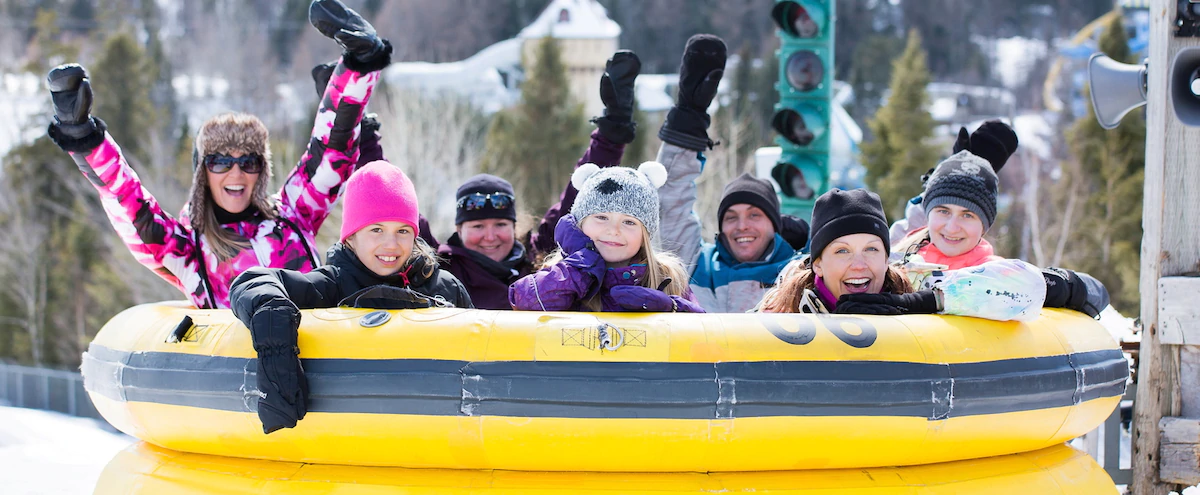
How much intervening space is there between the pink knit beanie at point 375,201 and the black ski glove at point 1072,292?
2273mm

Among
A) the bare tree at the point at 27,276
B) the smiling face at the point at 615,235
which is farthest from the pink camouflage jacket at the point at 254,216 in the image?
the bare tree at the point at 27,276

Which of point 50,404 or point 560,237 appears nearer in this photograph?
point 560,237

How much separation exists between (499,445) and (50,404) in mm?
19224

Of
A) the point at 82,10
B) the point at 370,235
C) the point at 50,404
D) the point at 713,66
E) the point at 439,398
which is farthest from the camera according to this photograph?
the point at 82,10

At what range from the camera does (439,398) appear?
285cm

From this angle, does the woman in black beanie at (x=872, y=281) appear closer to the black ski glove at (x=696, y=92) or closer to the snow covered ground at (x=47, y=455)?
the black ski glove at (x=696, y=92)

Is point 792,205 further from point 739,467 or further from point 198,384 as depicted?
point 198,384

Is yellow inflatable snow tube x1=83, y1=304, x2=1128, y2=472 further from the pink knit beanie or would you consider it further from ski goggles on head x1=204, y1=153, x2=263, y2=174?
ski goggles on head x1=204, y1=153, x2=263, y2=174

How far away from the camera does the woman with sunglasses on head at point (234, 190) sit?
11.8ft

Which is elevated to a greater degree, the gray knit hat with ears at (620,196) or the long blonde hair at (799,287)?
the gray knit hat with ears at (620,196)

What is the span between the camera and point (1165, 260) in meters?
3.74

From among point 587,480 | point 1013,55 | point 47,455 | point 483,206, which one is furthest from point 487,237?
point 1013,55

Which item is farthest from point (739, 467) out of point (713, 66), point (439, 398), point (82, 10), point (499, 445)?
point (82, 10)

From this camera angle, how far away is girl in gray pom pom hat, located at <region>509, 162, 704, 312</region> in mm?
3215
